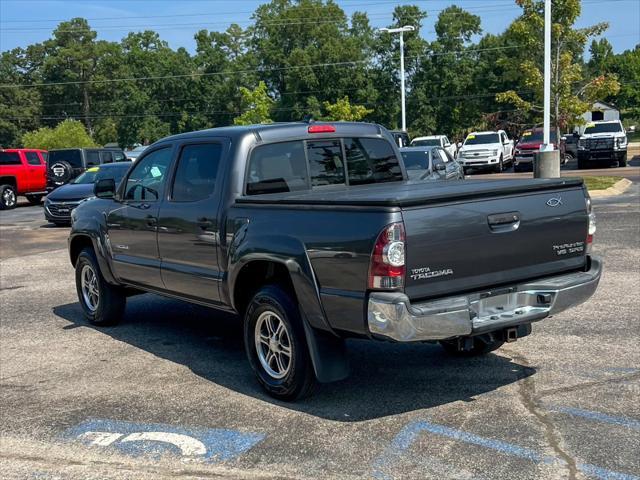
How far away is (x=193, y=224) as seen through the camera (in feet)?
19.9

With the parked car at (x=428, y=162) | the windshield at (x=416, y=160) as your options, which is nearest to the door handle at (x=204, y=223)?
the parked car at (x=428, y=162)

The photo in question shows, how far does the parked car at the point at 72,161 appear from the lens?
27391 mm

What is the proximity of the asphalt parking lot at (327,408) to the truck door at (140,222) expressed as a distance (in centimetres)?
74

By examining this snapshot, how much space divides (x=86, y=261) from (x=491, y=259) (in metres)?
4.83

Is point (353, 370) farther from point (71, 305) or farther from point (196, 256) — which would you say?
point (71, 305)

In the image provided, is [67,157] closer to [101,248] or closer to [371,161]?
[101,248]

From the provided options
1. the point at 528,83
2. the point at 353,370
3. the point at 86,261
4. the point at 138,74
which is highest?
the point at 138,74

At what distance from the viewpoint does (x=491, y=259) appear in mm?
4750

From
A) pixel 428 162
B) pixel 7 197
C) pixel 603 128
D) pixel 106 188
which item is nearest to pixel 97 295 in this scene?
pixel 106 188

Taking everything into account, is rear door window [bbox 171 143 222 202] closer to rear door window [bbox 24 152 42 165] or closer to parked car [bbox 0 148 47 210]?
parked car [bbox 0 148 47 210]

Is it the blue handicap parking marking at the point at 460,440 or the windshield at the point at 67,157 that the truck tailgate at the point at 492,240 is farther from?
the windshield at the point at 67,157

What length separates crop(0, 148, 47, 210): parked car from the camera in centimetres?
2623

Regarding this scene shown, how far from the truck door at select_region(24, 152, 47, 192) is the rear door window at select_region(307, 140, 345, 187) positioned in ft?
75.8

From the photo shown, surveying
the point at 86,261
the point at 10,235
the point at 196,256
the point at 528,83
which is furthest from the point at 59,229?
the point at 528,83
